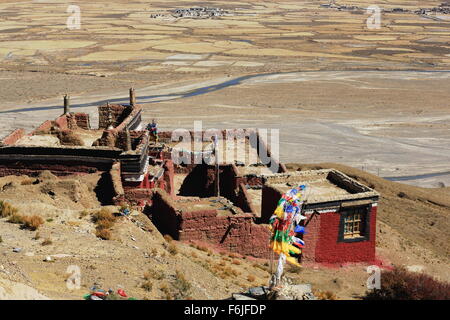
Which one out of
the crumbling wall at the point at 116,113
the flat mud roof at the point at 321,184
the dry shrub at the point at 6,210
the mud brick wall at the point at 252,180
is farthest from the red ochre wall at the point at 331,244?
the crumbling wall at the point at 116,113

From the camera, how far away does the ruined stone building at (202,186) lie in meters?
24.1

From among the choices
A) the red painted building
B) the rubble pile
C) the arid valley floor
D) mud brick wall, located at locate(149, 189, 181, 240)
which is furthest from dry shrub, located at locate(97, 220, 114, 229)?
the rubble pile

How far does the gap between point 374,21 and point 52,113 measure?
12231 centimetres

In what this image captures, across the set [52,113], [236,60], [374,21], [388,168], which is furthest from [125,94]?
[374,21]

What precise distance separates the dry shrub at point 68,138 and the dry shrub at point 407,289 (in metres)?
18.4

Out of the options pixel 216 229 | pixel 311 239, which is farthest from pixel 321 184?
pixel 216 229

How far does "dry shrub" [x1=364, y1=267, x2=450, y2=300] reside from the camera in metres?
18.7

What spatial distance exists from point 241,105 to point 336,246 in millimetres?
47637

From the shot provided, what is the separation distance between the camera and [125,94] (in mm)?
77375

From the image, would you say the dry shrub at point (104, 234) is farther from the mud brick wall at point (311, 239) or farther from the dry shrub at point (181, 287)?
the mud brick wall at point (311, 239)

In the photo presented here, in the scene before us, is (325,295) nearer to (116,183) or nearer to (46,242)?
(46,242)

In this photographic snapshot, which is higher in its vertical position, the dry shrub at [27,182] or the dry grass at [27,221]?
the dry grass at [27,221]

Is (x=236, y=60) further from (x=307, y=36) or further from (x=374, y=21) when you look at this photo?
(x=374, y=21)

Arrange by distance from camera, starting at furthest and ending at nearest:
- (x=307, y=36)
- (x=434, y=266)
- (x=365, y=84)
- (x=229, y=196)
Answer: (x=307, y=36)
(x=365, y=84)
(x=229, y=196)
(x=434, y=266)
